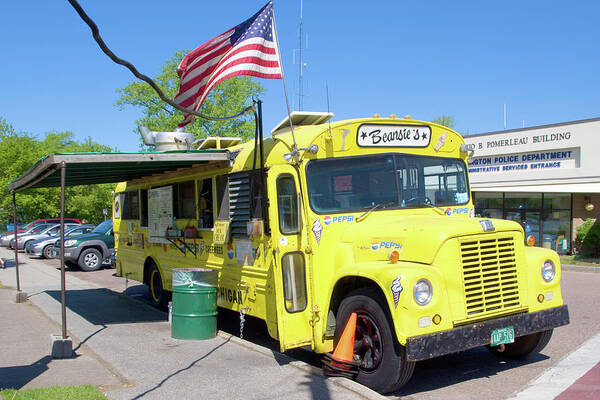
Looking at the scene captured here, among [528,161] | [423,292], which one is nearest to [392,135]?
[423,292]

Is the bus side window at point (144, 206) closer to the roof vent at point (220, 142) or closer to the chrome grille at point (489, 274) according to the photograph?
the roof vent at point (220, 142)

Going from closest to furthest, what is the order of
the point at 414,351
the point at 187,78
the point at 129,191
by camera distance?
the point at 414,351 → the point at 187,78 → the point at 129,191

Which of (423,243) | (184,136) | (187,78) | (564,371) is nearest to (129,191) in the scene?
(184,136)

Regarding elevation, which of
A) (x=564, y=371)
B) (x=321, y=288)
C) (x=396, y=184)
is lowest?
(x=564, y=371)

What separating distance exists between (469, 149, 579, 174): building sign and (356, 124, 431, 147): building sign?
53.3ft

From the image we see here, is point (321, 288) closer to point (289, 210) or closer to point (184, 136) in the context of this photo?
point (289, 210)

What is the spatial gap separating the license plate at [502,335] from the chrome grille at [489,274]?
190 millimetres

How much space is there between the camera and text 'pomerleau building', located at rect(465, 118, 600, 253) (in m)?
21.0

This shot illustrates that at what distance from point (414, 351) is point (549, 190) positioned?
18.3 metres

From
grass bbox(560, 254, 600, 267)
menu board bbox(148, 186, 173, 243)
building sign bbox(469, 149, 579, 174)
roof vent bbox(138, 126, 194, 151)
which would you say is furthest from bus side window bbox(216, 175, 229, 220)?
building sign bbox(469, 149, 579, 174)

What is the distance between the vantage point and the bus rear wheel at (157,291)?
33.8ft

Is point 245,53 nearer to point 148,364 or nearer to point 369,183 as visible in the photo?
point 369,183

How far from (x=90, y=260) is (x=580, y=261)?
56.0ft

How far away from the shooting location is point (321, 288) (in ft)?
19.7
